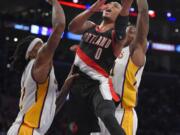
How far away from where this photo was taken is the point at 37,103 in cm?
466

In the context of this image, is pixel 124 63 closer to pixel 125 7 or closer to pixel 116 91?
pixel 116 91

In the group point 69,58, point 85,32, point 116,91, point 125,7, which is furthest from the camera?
point 69,58

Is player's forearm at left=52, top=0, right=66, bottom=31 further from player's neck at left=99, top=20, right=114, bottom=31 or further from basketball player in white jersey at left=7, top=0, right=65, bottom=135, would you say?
player's neck at left=99, top=20, right=114, bottom=31

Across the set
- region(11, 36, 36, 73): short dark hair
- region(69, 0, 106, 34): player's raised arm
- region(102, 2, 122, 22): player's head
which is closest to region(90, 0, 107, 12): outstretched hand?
region(69, 0, 106, 34): player's raised arm

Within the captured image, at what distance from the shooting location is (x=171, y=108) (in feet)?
68.0

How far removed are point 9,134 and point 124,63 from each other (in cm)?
162

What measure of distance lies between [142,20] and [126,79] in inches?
28.1

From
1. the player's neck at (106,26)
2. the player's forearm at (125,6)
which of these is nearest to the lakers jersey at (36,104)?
the player's neck at (106,26)

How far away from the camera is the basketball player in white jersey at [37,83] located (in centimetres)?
458

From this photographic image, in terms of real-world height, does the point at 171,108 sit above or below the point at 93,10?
below

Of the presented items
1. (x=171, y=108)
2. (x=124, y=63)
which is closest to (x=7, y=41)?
(x=171, y=108)

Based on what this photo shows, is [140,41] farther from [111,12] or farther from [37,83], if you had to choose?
[37,83]

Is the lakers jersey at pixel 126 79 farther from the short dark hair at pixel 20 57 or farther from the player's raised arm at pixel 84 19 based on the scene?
the short dark hair at pixel 20 57

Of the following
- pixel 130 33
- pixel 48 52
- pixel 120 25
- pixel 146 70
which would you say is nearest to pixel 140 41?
pixel 130 33
